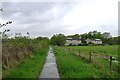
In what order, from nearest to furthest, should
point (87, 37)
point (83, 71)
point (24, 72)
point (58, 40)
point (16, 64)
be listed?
point (24, 72), point (83, 71), point (16, 64), point (58, 40), point (87, 37)

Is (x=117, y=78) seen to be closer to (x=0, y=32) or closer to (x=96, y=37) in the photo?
(x=0, y=32)

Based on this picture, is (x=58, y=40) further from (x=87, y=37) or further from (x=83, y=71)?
(x=83, y=71)

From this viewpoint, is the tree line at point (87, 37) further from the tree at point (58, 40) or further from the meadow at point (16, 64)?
the meadow at point (16, 64)


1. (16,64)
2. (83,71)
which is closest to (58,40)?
(16,64)

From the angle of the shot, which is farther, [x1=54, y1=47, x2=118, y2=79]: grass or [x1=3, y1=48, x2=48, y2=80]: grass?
[x1=3, y1=48, x2=48, y2=80]: grass

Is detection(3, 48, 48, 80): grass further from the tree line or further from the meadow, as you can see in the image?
the tree line

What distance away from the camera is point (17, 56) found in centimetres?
2350

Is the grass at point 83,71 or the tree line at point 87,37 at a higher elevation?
the tree line at point 87,37

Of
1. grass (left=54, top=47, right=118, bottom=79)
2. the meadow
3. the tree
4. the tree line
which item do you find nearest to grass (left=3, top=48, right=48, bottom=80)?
the meadow

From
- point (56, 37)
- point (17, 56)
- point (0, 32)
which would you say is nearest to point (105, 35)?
point (56, 37)

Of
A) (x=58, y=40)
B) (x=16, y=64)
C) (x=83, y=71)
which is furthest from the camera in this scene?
(x=58, y=40)

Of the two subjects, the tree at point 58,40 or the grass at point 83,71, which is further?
the tree at point 58,40

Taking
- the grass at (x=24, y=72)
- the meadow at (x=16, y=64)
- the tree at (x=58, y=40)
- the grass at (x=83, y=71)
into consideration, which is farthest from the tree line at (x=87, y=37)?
the grass at (x=24, y=72)

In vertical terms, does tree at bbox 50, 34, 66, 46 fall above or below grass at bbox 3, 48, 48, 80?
above
